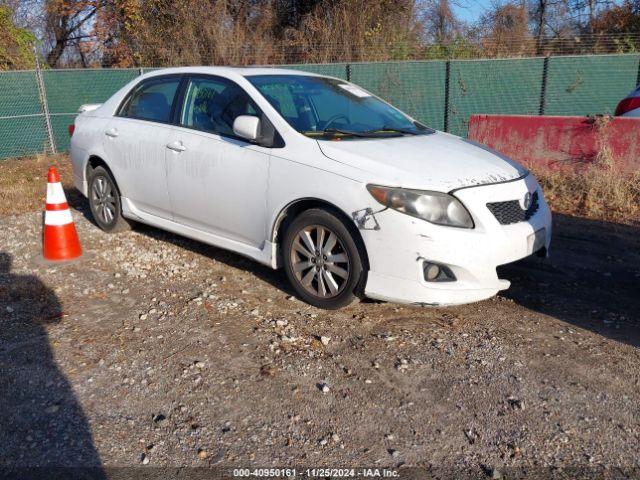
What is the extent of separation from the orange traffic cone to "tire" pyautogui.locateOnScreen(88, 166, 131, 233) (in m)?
0.54

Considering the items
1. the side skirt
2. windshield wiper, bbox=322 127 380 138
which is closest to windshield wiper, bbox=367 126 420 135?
windshield wiper, bbox=322 127 380 138

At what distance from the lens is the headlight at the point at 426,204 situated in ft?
12.7

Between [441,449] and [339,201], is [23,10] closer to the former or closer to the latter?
[339,201]

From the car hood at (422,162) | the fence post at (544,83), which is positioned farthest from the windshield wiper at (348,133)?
the fence post at (544,83)

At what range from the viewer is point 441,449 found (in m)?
2.88

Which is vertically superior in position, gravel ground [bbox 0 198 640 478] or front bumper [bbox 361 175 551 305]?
front bumper [bbox 361 175 551 305]

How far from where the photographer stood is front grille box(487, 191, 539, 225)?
4.08m

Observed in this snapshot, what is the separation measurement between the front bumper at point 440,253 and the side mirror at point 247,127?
1161 mm

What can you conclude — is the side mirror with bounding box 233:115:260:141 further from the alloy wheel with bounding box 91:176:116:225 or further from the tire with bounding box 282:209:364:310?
the alloy wheel with bounding box 91:176:116:225

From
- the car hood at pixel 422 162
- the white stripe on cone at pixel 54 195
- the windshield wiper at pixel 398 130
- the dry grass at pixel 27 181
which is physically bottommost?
the dry grass at pixel 27 181

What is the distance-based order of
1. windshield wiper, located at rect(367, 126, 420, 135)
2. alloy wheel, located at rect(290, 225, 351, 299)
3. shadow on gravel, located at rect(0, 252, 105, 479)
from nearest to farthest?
shadow on gravel, located at rect(0, 252, 105, 479)
alloy wheel, located at rect(290, 225, 351, 299)
windshield wiper, located at rect(367, 126, 420, 135)

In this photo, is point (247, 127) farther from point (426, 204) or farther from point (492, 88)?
point (492, 88)

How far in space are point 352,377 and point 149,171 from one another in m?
2.95

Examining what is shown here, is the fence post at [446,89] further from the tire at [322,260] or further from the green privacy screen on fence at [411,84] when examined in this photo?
the tire at [322,260]
